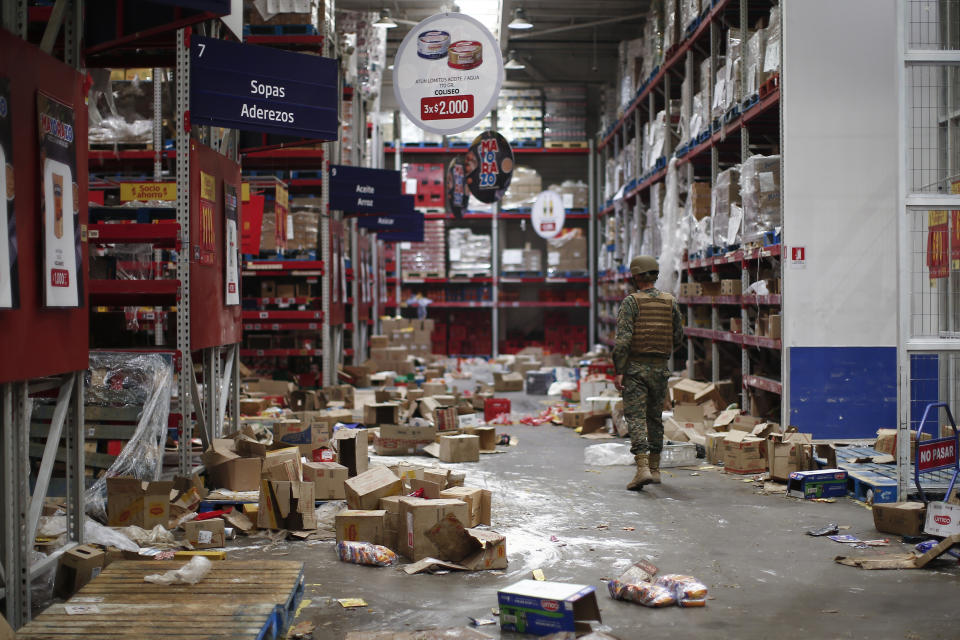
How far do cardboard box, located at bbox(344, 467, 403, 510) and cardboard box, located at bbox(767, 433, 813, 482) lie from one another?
2.98 metres

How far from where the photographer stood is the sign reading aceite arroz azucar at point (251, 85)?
580 cm

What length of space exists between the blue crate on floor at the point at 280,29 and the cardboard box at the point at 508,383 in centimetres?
601

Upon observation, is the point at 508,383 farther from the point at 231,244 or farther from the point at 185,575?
the point at 185,575

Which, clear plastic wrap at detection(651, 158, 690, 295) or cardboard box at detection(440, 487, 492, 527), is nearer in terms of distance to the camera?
cardboard box at detection(440, 487, 492, 527)

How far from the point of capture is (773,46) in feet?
27.1

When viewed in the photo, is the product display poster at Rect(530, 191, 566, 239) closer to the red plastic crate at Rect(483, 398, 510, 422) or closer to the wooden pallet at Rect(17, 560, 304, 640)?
the red plastic crate at Rect(483, 398, 510, 422)

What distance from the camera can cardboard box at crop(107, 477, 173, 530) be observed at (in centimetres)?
505

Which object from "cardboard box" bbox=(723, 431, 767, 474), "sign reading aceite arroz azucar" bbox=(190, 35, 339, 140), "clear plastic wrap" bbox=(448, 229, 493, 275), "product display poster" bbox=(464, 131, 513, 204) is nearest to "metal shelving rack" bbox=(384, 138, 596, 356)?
"clear plastic wrap" bbox=(448, 229, 493, 275)

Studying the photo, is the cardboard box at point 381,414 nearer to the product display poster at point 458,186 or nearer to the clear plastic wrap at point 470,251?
the product display poster at point 458,186

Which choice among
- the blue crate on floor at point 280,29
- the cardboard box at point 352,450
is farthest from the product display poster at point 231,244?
the blue crate on floor at point 280,29

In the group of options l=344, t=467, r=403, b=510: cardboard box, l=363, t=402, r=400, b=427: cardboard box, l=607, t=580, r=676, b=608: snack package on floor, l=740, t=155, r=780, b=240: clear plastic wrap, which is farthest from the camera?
l=363, t=402, r=400, b=427: cardboard box

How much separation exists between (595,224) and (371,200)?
10.4m

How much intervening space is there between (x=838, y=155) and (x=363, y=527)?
215 inches

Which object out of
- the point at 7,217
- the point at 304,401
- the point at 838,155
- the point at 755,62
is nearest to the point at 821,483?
the point at 838,155
